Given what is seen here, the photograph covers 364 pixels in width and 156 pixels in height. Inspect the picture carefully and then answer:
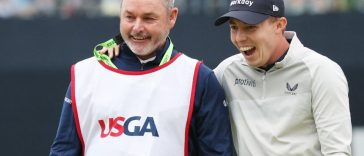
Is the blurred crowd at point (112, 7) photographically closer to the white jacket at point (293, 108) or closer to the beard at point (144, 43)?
the white jacket at point (293, 108)

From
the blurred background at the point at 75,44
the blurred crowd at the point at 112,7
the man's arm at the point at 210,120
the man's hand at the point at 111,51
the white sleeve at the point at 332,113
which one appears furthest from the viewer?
the blurred crowd at the point at 112,7

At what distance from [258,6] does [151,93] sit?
0.71 m

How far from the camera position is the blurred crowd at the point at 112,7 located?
10.3 m

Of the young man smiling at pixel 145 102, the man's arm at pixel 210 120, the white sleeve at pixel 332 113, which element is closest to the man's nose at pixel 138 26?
the young man smiling at pixel 145 102

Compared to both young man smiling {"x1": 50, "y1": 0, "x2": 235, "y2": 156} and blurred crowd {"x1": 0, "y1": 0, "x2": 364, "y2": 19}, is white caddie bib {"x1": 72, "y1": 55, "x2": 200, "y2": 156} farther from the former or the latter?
blurred crowd {"x1": 0, "y1": 0, "x2": 364, "y2": 19}

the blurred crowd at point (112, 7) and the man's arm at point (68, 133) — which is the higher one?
the blurred crowd at point (112, 7)

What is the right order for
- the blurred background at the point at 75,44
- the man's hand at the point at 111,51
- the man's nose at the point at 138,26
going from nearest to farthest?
1. the man's nose at the point at 138,26
2. the man's hand at the point at 111,51
3. the blurred background at the point at 75,44

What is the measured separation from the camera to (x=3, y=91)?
10.4 metres

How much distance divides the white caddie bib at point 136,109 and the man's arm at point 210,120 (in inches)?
2.1

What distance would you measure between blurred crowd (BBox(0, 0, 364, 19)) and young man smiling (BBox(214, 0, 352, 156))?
5.31m

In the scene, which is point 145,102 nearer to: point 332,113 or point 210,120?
point 210,120

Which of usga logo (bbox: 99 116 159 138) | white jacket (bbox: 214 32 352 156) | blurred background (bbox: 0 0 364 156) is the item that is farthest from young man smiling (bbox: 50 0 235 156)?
blurred background (bbox: 0 0 364 156)

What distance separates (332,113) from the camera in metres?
4.64

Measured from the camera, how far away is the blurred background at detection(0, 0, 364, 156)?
10.2 m
